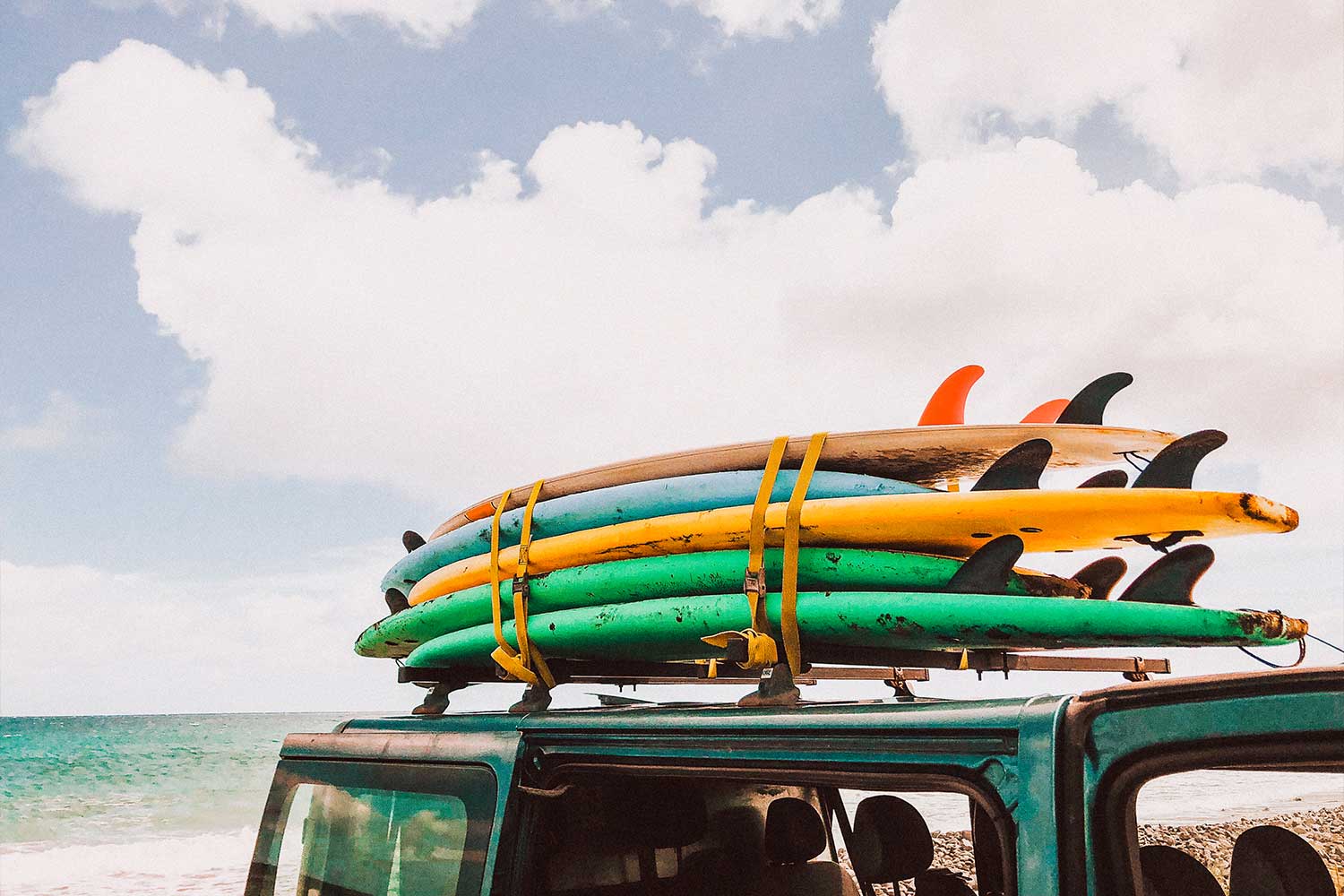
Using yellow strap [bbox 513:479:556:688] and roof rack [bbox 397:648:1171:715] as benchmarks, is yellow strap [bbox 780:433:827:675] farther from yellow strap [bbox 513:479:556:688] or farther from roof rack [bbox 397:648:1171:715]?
yellow strap [bbox 513:479:556:688]

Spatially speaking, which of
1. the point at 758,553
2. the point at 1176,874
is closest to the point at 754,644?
the point at 758,553

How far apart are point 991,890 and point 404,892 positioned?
1.30 metres

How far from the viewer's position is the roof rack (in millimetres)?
2131

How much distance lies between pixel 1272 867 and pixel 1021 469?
0.94 m

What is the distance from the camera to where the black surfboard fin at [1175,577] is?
6.87 feet

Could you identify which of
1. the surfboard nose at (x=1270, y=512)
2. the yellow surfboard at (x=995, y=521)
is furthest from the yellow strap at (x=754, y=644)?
the surfboard nose at (x=1270, y=512)

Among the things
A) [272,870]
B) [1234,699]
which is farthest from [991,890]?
[272,870]

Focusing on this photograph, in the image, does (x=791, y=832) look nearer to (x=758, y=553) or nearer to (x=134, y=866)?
(x=758, y=553)

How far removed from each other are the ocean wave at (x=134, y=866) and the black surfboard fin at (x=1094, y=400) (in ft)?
55.3

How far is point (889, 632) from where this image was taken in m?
2.03

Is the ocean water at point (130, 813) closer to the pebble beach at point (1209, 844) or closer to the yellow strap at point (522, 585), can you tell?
the yellow strap at point (522, 585)

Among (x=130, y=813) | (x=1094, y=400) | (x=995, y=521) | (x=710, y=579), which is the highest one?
(x=1094, y=400)

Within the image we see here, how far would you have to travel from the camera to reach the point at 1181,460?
215cm

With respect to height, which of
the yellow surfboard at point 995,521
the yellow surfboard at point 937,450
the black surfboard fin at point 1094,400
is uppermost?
the black surfboard fin at point 1094,400
